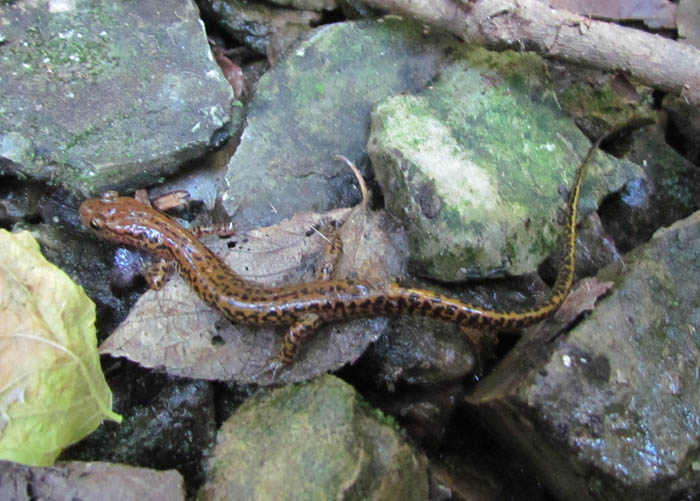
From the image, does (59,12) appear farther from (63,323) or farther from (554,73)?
(554,73)

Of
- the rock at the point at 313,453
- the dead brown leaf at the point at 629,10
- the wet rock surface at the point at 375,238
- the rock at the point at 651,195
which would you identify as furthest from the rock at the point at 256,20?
the rock at the point at 313,453

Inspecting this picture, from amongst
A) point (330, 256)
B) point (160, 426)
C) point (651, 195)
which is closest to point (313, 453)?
point (160, 426)

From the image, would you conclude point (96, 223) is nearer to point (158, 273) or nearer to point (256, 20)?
point (158, 273)

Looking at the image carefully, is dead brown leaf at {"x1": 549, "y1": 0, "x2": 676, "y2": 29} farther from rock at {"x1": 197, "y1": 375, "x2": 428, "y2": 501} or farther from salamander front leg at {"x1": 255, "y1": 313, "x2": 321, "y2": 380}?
rock at {"x1": 197, "y1": 375, "x2": 428, "y2": 501}

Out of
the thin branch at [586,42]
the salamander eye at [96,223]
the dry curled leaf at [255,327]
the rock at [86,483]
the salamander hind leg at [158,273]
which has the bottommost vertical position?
the rock at [86,483]

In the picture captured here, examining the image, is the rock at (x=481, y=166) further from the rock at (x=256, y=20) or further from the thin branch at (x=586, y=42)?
the rock at (x=256, y=20)

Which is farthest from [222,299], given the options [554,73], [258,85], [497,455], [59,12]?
[554,73]
